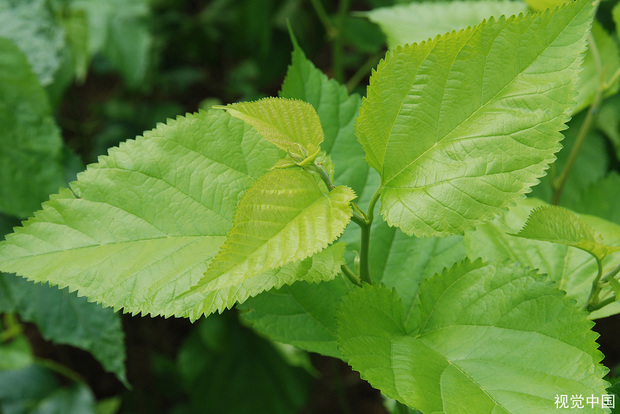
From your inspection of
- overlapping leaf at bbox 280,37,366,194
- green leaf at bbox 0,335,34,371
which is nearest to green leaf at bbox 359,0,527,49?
overlapping leaf at bbox 280,37,366,194

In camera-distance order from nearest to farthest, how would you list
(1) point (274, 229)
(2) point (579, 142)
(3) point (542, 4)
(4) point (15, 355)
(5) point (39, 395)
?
(1) point (274, 229) < (3) point (542, 4) < (2) point (579, 142) < (4) point (15, 355) < (5) point (39, 395)

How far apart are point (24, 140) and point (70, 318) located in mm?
275

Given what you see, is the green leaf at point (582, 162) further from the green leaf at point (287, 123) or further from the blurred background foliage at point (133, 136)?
the green leaf at point (287, 123)

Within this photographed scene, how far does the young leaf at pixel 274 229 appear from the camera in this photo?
35 cm

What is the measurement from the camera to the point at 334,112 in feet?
1.85

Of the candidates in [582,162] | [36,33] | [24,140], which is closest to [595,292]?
[582,162]

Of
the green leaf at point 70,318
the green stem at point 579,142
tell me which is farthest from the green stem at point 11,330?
the green stem at point 579,142

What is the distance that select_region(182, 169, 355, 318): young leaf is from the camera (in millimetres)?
347

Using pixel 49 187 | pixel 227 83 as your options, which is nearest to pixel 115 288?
pixel 49 187

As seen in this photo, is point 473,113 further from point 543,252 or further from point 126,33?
point 126,33

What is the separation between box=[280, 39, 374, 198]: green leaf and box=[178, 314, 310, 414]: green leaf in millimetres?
1094

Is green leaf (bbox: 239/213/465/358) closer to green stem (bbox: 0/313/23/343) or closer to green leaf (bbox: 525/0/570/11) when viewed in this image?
green leaf (bbox: 525/0/570/11)

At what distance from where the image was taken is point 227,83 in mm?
2240

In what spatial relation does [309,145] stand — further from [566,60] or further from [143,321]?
[143,321]
